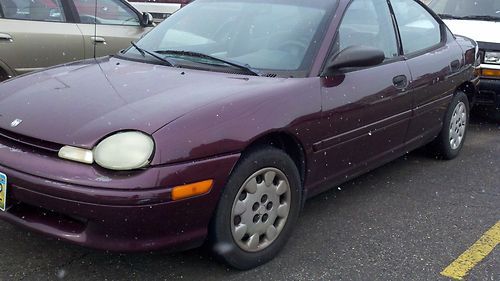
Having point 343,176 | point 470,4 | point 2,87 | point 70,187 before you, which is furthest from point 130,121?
point 470,4

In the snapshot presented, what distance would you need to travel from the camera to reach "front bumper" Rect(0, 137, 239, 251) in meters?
2.46

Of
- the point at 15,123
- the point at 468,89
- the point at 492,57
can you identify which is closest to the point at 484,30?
the point at 492,57

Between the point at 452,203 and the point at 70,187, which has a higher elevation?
the point at 70,187

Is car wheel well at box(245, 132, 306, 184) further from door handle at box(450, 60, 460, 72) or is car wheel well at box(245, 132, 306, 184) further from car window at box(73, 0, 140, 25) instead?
car window at box(73, 0, 140, 25)

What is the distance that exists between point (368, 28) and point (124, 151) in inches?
84.3

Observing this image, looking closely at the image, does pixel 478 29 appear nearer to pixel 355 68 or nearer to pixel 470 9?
pixel 470 9

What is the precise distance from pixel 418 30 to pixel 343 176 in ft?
5.33

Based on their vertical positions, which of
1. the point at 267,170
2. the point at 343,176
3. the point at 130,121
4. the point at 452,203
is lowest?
the point at 452,203

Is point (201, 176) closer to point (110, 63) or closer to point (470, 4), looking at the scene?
point (110, 63)

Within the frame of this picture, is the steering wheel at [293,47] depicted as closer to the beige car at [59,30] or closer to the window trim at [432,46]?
the window trim at [432,46]

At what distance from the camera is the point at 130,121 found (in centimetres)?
263

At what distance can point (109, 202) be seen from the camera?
8.02 feet

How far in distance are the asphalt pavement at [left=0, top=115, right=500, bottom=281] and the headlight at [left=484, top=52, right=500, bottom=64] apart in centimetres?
191

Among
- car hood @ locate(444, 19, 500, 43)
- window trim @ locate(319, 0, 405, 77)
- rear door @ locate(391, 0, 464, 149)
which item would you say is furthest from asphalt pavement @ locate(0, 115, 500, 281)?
car hood @ locate(444, 19, 500, 43)
